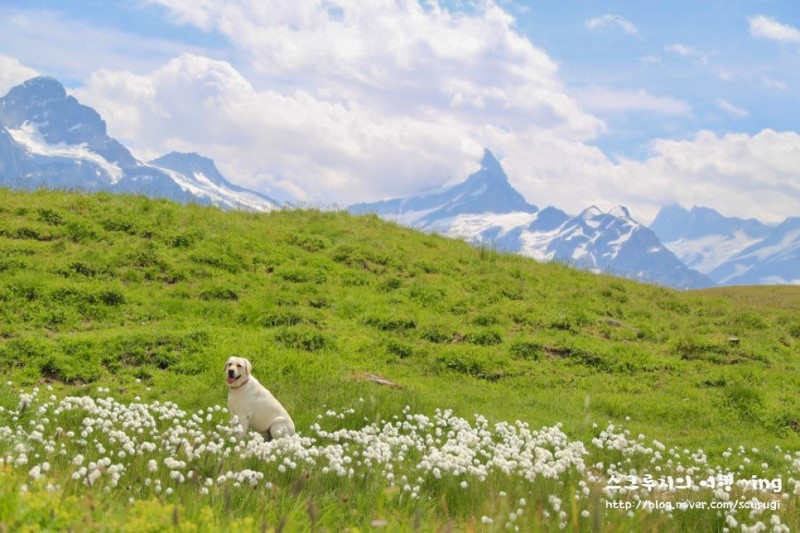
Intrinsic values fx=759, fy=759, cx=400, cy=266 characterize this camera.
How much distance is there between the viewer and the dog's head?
37.5ft

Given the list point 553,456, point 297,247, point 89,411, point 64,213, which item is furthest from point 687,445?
point 64,213

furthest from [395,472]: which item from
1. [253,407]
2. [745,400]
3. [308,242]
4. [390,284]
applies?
[308,242]

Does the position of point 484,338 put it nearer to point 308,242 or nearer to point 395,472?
point 308,242

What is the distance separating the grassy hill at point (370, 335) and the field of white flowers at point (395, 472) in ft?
0.42

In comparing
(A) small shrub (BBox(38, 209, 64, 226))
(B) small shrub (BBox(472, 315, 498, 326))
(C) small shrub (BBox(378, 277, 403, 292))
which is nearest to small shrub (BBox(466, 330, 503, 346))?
(B) small shrub (BBox(472, 315, 498, 326))

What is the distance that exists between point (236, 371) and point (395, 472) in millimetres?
3358

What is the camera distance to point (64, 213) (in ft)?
75.7

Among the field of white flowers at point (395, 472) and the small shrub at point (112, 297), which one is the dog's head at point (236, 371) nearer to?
the field of white flowers at point (395, 472)

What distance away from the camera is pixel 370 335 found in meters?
19.3

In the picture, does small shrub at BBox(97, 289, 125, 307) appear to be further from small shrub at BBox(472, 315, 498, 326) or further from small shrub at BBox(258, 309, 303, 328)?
small shrub at BBox(472, 315, 498, 326)

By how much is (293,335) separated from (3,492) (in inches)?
513

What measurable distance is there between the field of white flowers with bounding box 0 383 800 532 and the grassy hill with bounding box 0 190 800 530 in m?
0.13

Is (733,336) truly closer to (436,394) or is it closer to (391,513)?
(436,394)

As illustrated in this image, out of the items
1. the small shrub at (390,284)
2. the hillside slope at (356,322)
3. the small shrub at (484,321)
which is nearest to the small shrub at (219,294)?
the hillside slope at (356,322)
